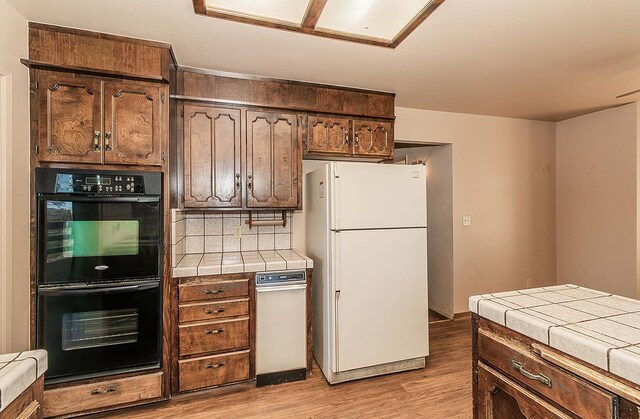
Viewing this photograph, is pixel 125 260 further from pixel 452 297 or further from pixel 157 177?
pixel 452 297

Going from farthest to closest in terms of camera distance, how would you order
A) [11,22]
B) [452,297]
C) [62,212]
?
[452,297] < [62,212] < [11,22]

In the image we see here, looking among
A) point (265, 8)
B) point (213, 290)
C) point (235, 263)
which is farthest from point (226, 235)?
point (265, 8)

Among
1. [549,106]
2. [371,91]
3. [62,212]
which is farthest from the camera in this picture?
[549,106]

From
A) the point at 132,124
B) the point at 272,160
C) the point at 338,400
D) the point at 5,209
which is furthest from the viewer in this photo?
the point at 272,160

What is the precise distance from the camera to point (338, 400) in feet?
7.08

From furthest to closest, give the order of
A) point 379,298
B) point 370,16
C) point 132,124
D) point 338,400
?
point 379,298, point 338,400, point 132,124, point 370,16

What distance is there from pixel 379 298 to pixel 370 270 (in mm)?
239

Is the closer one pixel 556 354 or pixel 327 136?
pixel 556 354

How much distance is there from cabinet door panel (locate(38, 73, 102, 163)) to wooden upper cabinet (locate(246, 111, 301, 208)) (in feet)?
3.40

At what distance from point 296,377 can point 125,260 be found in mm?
1516

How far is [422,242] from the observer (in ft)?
8.24

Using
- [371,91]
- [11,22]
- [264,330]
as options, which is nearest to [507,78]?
[371,91]

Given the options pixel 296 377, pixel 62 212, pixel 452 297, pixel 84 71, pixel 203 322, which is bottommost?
pixel 296 377

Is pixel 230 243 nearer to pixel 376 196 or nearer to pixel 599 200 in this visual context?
pixel 376 196
